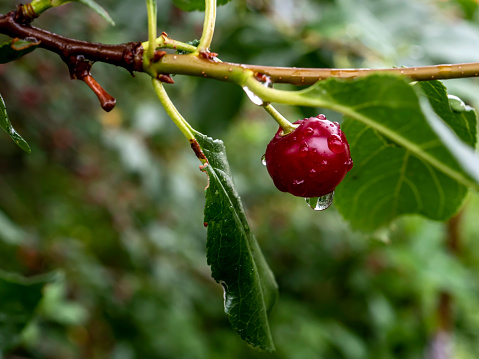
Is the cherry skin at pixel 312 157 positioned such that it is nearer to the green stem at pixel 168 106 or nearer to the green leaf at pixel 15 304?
the green stem at pixel 168 106

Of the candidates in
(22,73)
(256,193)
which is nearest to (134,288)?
(22,73)

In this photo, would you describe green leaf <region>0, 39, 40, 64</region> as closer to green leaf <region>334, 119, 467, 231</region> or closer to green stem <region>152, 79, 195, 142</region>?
green stem <region>152, 79, 195, 142</region>

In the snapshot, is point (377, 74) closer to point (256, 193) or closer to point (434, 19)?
point (434, 19)

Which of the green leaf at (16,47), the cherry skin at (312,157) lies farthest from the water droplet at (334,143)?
the green leaf at (16,47)

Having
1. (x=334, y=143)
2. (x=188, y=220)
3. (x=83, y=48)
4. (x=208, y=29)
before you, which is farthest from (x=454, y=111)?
(x=188, y=220)

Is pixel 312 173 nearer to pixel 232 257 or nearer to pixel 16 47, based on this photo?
pixel 232 257

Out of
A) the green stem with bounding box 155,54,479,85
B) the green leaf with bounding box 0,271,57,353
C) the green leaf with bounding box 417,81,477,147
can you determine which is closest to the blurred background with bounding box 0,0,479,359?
the green leaf with bounding box 0,271,57,353
